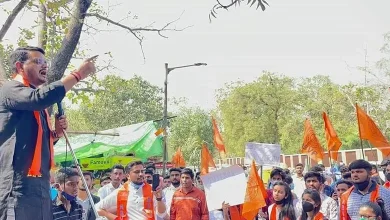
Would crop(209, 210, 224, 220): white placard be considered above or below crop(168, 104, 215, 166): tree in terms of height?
below

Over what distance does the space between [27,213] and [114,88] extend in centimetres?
1090

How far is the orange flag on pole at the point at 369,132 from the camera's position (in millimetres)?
10299

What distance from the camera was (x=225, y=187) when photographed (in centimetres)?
873

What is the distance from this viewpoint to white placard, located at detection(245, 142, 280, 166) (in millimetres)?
11930

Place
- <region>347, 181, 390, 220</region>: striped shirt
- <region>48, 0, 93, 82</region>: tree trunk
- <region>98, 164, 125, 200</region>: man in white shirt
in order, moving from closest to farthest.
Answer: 1. <region>347, 181, 390, 220</region>: striped shirt
2. <region>48, 0, 93, 82</region>: tree trunk
3. <region>98, 164, 125, 200</region>: man in white shirt

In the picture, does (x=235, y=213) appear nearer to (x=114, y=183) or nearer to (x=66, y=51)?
(x=114, y=183)

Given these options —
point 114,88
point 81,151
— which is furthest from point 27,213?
point 81,151

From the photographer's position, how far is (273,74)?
4850cm

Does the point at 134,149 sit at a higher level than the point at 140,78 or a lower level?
lower

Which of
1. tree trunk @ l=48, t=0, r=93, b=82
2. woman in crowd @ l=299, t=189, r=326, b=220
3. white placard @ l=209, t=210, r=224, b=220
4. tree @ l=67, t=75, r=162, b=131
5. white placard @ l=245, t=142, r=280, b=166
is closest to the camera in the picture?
woman in crowd @ l=299, t=189, r=326, b=220

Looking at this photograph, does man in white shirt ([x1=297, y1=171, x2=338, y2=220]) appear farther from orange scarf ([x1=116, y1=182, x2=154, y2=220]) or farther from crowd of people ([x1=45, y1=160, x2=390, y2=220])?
orange scarf ([x1=116, y1=182, x2=154, y2=220])

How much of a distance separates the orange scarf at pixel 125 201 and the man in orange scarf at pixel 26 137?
15.8 feet

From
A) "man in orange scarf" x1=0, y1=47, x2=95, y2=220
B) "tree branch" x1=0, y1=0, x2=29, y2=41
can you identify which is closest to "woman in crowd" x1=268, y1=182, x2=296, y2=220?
"tree branch" x1=0, y1=0, x2=29, y2=41

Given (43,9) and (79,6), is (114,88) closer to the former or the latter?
(43,9)
